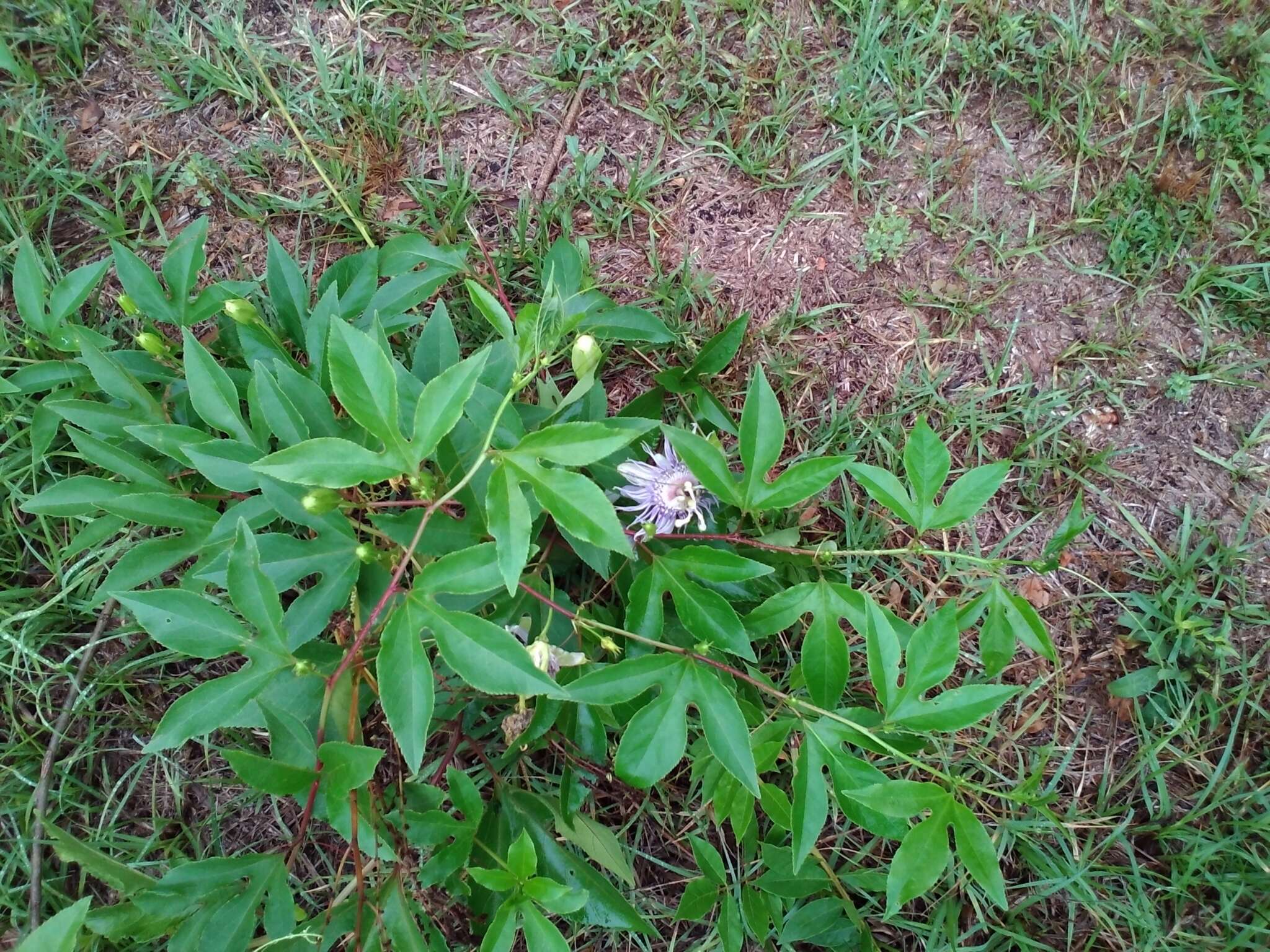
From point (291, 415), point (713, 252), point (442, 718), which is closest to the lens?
point (291, 415)

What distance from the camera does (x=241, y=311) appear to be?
146cm

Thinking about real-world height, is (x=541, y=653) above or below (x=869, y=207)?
below

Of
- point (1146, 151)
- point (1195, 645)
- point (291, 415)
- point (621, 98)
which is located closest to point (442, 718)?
point (291, 415)

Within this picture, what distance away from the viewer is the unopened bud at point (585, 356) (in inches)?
Result: 50.8

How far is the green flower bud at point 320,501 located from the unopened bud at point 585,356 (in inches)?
16.0

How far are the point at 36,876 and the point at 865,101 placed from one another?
2467 millimetres

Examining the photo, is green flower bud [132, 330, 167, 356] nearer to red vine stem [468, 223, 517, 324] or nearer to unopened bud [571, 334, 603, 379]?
red vine stem [468, 223, 517, 324]

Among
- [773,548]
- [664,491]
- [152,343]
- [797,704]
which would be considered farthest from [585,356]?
[152,343]

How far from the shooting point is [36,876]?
167 centimetres

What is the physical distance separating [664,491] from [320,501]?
59cm

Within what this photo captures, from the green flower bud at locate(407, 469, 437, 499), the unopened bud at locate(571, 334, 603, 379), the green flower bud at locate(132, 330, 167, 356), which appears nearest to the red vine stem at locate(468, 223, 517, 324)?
the unopened bud at locate(571, 334, 603, 379)

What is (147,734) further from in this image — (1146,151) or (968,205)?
(1146,151)

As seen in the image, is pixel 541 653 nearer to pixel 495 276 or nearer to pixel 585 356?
pixel 585 356

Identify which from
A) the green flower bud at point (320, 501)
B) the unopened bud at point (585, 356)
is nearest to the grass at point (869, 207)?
the unopened bud at point (585, 356)
